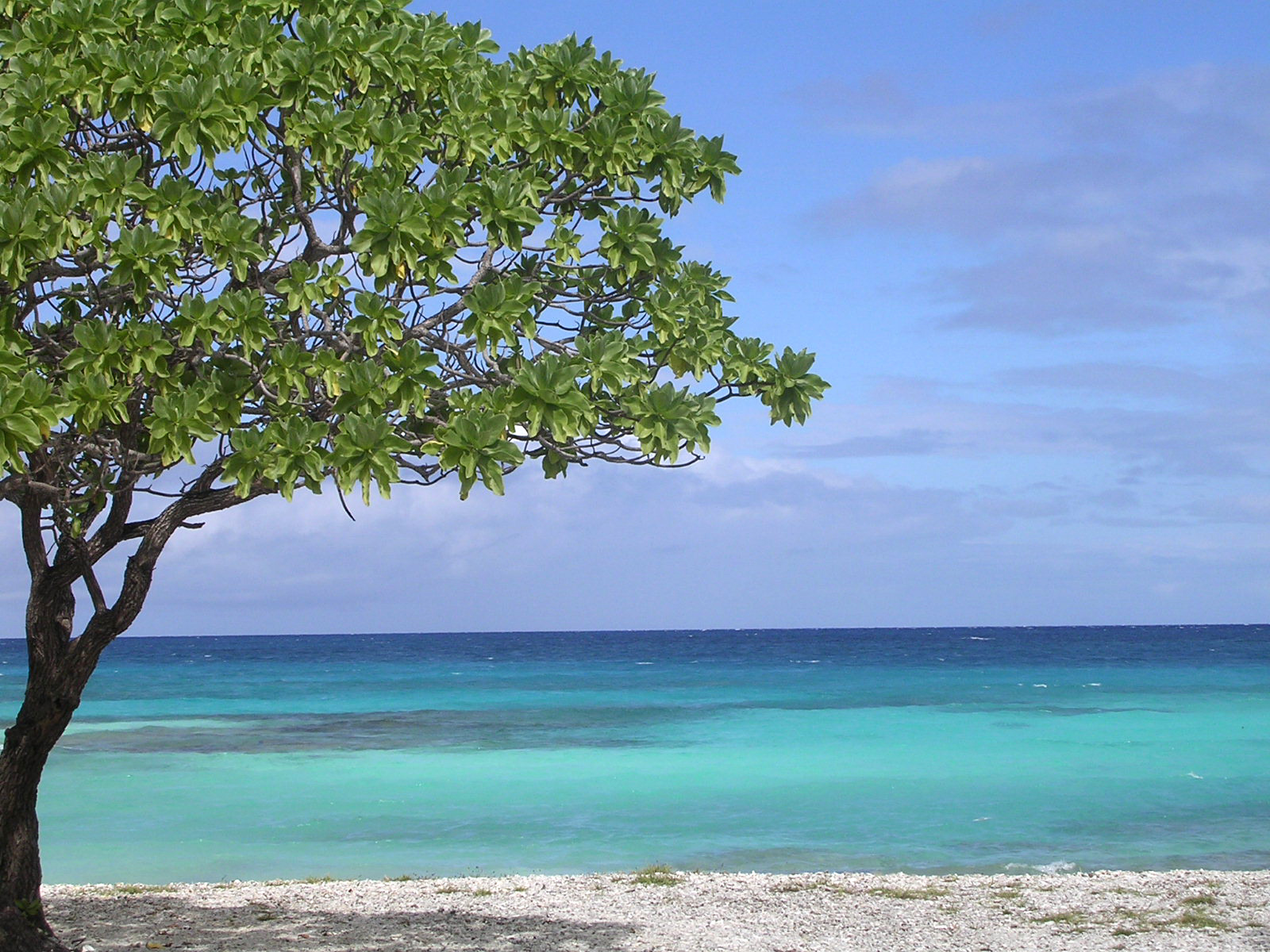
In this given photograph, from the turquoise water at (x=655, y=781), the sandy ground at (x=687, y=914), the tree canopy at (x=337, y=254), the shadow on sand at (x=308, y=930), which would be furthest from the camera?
the turquoise water at (x=655, y=781)

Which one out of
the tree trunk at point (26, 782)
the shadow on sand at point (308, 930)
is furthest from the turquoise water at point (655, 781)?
the tree trunk at point (26, 782)

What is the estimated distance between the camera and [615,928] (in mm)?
10461

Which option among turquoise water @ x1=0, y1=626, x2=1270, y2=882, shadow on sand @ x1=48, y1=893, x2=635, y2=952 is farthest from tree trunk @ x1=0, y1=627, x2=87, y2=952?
turquoise water @ x1=0, y1=626, x2=1270, y2=882

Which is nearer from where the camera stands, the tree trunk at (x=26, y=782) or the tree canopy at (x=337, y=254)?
the tree canopy at (x=337, y=254)

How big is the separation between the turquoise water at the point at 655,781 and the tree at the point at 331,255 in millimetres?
9661

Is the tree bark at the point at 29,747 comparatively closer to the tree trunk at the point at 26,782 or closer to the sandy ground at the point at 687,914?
the tree trunk at the point at 26,782

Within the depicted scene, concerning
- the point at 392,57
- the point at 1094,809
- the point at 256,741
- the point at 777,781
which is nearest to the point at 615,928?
the point at 392,57

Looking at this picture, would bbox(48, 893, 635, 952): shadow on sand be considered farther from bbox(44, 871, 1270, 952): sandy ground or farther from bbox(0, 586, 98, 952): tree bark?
bbox(0, 586, 98, 952): tree bark

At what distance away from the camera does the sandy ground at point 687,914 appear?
32.7 feet

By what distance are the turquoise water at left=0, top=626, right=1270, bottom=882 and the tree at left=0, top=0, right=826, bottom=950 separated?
9661 mm

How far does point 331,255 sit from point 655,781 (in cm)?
1790

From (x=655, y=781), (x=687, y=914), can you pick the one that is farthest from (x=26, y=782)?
(x=655, y=781)

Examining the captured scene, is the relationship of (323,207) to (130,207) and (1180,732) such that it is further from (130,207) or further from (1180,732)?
(1180,732)

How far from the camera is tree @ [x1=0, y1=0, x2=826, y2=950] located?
638 cm
